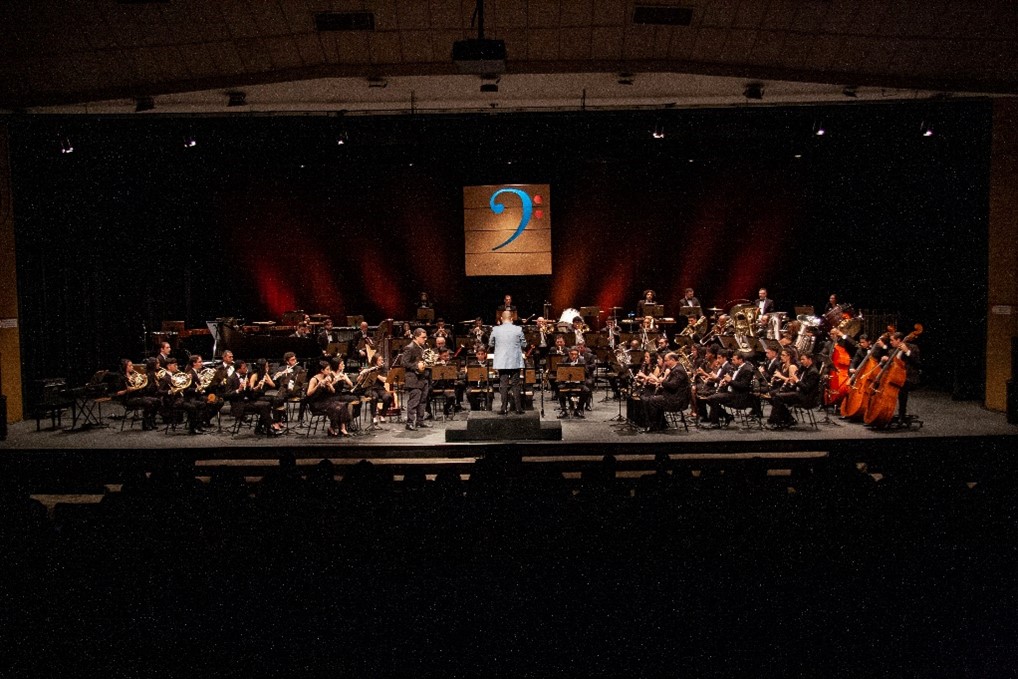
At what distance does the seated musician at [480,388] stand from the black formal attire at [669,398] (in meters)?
2.55

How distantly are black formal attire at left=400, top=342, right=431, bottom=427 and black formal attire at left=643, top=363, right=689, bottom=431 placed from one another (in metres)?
3.35

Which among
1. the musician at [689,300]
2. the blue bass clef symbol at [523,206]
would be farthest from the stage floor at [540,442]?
the blue bass clef symbol at [523,206]

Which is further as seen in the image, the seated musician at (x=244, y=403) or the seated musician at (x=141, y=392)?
the seated musician at (x=141, y=392)

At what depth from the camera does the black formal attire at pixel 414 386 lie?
11281 millimetres

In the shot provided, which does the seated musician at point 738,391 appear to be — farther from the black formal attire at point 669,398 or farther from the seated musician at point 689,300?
the seated musician at point 689,300

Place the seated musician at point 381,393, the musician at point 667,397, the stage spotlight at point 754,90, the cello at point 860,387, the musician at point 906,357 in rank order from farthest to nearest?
the stage spotlight at point 754,90, the seated musician at point 381,393, the musician at point 667,397, the cello at point 860,387, the musician at point 906,357

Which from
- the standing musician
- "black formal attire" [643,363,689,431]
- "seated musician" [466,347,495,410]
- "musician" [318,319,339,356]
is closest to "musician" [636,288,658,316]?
the standing musician

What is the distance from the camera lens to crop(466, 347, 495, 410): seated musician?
11742mm

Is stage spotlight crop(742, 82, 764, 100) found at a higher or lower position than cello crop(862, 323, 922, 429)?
higher

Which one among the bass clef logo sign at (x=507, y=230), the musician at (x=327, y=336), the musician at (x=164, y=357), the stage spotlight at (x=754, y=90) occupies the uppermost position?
the stage spotlight at (x=754, y=90)

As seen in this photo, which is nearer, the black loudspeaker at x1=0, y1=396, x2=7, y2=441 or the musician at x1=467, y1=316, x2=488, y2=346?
the black loudspeaker at x1=0, y1=396, x2=7, y2=441

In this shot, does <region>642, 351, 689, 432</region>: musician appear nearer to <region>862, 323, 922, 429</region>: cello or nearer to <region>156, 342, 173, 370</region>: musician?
<region>862, 323, 922, 429</region>: cello

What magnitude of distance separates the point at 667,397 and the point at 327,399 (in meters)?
4.92

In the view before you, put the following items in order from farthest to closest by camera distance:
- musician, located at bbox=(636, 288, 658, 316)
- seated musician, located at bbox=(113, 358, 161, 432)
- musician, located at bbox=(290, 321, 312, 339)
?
musician, located at bbox=(636, 288, 658, 316) < musician, located at bbox=(290, 321, 312, 339) < seated musician, located at bbox=(113, 358, 161, 432)
